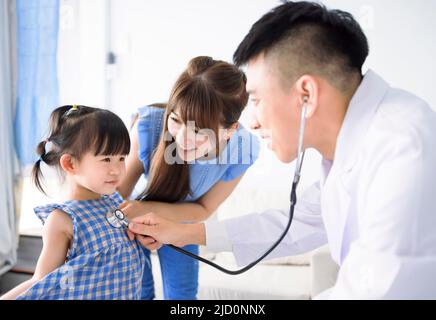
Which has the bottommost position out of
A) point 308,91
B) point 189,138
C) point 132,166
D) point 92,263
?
point 92,263

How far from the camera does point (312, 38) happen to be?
2.81 feet

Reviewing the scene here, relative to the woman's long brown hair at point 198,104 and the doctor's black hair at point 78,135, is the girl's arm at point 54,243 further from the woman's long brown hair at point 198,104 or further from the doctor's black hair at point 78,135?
the woman's long brown hair at point 198,104

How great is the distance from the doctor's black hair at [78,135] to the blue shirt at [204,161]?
28cm

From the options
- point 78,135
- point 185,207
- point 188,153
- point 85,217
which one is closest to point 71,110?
point 78,135

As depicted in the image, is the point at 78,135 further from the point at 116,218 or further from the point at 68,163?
the point at 116,218

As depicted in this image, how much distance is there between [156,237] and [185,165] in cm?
29

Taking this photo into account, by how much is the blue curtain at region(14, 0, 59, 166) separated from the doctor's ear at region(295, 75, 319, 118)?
5.39 feet

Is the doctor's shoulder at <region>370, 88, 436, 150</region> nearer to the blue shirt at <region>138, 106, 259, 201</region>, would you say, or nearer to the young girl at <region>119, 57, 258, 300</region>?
the young girl at <region>119, 57, 258, 300</region>

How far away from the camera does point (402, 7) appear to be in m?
2.26

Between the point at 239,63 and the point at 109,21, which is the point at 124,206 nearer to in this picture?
the point at 239,63

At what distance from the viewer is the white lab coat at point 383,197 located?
0.66 meters

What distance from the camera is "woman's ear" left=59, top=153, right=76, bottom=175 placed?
99 cm

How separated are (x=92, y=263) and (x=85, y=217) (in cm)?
10
